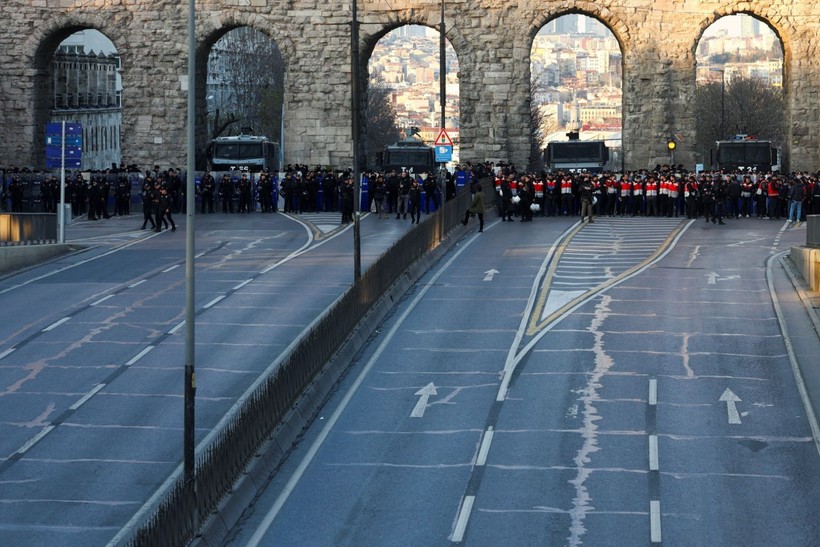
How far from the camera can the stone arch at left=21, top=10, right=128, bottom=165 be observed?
224ft

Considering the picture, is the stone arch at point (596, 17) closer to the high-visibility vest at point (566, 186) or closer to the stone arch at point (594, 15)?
the stone arch at point (594, 15)

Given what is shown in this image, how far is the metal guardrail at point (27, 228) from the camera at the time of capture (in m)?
43.9

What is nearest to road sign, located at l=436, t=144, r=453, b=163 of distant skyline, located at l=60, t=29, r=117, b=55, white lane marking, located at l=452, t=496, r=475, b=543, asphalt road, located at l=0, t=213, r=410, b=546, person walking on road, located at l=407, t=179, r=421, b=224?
person walking on road, located at l=407, t=179, r=421, b=224

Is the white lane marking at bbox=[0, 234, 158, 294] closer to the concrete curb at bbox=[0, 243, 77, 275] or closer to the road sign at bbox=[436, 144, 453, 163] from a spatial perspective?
the concrete curb at bbox=[0, 243, 77, 275]

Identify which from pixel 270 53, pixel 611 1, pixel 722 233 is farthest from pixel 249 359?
pixel 270 53

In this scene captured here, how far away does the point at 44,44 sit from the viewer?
226 ft

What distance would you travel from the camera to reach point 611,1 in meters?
65.6

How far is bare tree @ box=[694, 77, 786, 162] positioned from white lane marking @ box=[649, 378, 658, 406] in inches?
4114

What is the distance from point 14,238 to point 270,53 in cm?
8133

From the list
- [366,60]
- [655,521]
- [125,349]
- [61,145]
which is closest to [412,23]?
[366,60]

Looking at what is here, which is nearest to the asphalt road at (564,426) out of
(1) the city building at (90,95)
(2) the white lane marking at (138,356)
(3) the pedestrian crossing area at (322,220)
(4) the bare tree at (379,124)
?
(2) the white lane marking at (138,356)

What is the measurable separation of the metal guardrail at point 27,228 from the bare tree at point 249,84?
62393 mm

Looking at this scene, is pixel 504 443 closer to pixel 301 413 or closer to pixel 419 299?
pixel 301 413

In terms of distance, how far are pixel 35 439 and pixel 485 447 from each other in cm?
708
